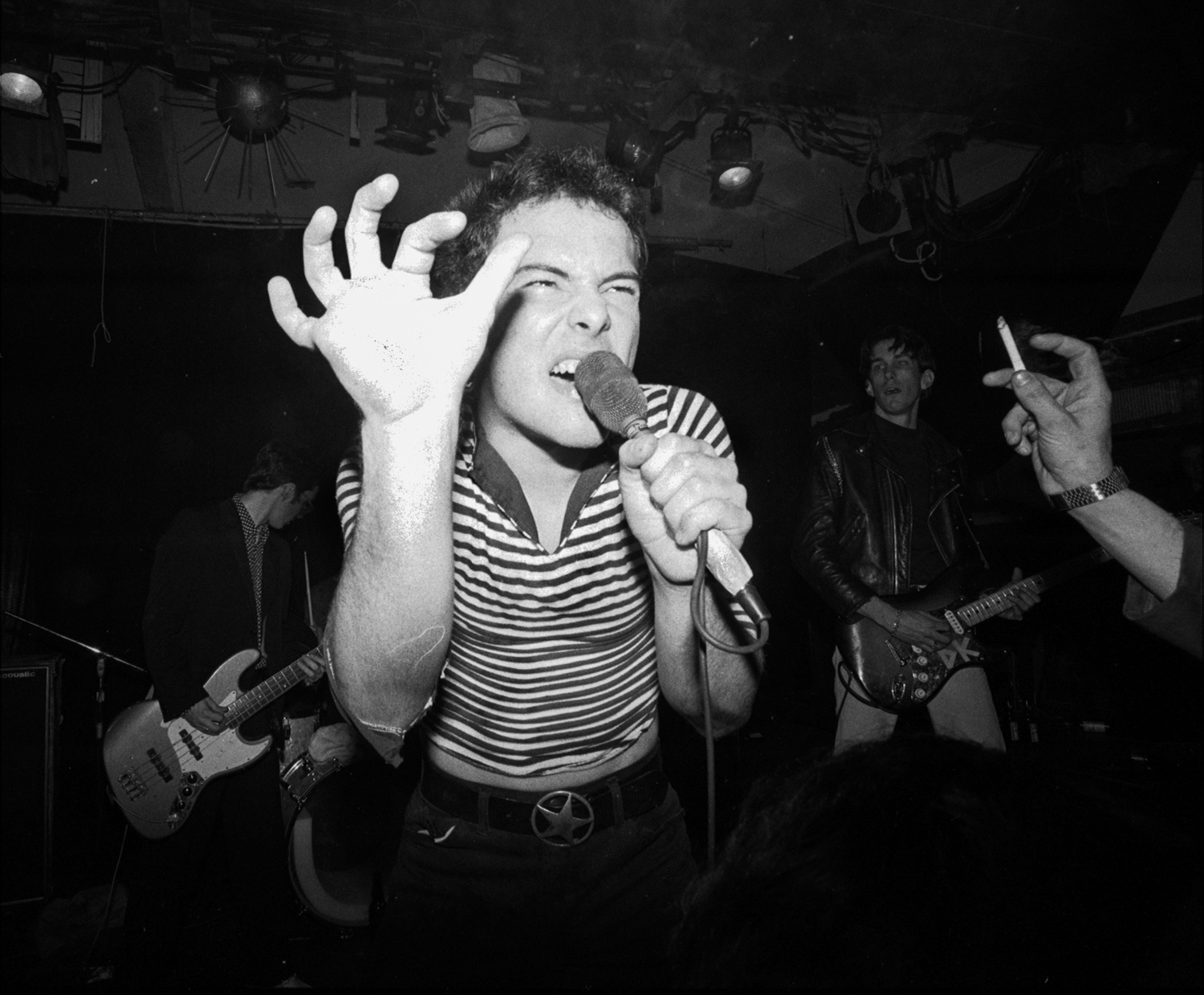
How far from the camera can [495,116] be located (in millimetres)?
4426

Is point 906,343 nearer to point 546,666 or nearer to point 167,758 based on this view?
point 546,666

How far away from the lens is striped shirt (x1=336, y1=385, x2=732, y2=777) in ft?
5.63

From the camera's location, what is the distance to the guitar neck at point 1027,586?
11.6 ft

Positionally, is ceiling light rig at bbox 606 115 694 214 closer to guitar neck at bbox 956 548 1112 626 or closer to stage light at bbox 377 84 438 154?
stage light at bbox 377 84 438 154

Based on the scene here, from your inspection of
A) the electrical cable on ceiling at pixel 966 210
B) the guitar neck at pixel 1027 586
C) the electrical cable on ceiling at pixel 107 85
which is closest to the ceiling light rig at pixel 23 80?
the electrical cable on ceiling at pixel 107 85

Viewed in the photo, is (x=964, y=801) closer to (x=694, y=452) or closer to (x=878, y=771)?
(x=878, y=771)

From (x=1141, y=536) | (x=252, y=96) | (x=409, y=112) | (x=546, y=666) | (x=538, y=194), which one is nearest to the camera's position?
(x=1141, y=536)

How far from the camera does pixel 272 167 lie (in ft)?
16.9

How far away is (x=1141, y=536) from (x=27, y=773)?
570cm

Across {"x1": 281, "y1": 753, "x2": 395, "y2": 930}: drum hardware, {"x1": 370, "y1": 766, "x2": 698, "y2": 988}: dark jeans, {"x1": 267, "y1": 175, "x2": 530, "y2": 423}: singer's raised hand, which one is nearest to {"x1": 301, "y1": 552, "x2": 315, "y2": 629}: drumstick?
{"x1": 281, "y1": 753, "x2": 395, "y2": 930}: drum hardware

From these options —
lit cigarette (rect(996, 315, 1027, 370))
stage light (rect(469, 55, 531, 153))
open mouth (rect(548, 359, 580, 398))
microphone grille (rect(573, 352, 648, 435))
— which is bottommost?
microphone grille (rect(573, 352, 648, 435))

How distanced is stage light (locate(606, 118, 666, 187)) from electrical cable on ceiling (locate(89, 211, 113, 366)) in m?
4.05

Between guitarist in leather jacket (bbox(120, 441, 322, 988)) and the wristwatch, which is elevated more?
the wristwatch

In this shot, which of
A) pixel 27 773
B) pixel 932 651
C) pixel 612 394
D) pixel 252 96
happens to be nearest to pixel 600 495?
pixel 612 394
